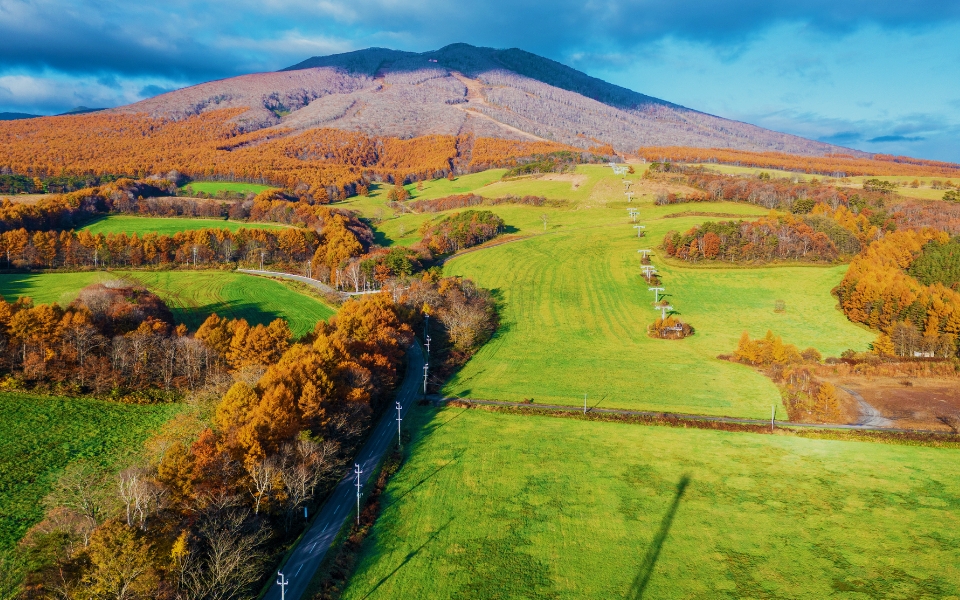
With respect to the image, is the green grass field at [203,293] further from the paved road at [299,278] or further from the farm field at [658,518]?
the farm field at [658,518]

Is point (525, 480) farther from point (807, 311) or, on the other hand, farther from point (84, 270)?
point (84, 270)

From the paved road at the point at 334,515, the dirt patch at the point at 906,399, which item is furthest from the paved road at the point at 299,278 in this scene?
the dirt patch at the point at 906,399

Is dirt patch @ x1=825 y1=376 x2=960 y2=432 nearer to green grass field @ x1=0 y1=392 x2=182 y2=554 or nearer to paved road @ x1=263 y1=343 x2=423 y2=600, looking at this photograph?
paved road @ x1=263 y1=343 x2=423 y2=600

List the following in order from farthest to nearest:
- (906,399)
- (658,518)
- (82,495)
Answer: (906,399) → (658,518) → (82,495)

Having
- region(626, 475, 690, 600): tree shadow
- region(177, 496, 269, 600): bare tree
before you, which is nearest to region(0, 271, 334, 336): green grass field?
region(177, 496, 269, 600): bare tree

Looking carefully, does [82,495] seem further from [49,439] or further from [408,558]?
[408,558]

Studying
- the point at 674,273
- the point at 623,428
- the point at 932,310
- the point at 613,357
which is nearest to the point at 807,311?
the point at 932,310

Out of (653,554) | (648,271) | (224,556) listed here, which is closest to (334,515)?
(224,556)
